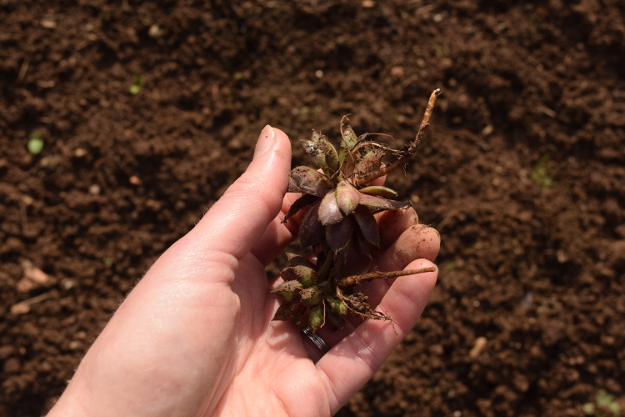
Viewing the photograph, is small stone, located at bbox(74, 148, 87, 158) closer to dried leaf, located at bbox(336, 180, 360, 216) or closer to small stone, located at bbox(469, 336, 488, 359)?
dried leaf, located at bbox(336, 180, 360, 216)

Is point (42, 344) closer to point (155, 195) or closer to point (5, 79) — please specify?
point (155, 195)

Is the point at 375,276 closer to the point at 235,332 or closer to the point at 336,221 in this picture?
the point at 336,221

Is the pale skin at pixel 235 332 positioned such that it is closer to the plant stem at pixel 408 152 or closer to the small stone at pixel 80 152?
the plant stem at pixel 408 152

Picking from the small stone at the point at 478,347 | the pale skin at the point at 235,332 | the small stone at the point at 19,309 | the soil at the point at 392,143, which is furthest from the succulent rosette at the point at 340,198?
the small stone at the point at 19,309

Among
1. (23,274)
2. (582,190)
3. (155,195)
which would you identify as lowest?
(23,274)

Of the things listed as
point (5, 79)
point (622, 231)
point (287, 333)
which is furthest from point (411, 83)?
point (5, 79)

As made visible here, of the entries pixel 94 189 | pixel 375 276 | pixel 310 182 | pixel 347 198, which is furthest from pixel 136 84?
pixel 375 276

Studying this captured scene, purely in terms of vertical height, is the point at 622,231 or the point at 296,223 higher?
Answer: the point at 296,223
